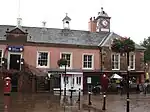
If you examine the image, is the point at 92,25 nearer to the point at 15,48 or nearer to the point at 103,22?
the point at 103,22

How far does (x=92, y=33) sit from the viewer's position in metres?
42.4

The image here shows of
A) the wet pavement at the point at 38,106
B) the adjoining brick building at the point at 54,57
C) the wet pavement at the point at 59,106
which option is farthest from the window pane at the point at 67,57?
the wet pavement at the point at 38,106

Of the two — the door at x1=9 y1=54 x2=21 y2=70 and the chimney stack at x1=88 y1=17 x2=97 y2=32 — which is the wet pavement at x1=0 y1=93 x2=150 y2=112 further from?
the chimney stack at x1=88 y1=17 x2=97 y2=32

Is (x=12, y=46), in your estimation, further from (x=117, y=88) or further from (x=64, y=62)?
(x=117, y=88)

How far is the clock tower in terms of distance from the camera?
4419 centimetres

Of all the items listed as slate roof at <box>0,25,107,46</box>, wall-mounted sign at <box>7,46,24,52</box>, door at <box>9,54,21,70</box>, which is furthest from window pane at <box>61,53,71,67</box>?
door at <box>9,54,21,70</box>

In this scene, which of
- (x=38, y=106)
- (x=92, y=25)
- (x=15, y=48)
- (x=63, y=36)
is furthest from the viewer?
(x=92, y=25)

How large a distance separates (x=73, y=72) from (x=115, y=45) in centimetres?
2180

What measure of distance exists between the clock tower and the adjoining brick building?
2749mm

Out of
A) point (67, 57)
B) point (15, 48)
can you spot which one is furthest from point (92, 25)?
point (15, 48)

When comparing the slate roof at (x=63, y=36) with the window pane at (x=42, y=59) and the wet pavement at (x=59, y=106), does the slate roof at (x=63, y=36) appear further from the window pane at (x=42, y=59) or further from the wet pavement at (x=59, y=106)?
the wet pavement at (x=59, y=106)

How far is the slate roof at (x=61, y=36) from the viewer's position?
37.9 metres

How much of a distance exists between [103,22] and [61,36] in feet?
26.7

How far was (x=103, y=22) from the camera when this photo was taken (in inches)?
1753
